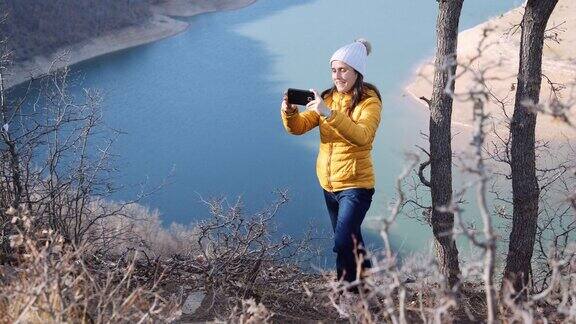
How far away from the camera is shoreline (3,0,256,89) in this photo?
A: 61.0 ft

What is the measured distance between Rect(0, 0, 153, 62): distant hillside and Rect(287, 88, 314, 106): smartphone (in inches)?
685

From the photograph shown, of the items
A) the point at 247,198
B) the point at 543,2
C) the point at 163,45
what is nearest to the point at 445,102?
the point at 543,2

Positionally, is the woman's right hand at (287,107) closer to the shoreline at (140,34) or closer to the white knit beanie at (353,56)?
the white knit beanie at (353,56)

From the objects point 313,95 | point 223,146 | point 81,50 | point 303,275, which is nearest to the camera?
point 313,95

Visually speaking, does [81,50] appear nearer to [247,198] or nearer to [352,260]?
[247,198]

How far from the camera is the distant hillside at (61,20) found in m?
19.5

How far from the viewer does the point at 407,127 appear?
47.9 ft

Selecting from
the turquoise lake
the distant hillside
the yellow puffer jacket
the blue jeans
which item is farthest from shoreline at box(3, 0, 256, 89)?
the blue jeans

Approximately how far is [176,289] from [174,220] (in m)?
9.04

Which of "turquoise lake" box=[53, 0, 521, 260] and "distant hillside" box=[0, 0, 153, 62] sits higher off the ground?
"distant hillside" box=[0, 0, 153, 62]

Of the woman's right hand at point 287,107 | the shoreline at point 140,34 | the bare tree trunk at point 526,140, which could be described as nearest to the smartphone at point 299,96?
the woman's right hand at point 287,107

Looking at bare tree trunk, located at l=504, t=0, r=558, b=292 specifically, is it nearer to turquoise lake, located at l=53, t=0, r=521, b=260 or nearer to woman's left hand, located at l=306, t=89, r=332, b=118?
woman's left hand, located at l=306, t=89, r=332, b=118

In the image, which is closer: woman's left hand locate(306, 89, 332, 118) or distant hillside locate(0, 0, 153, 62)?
woman's left hand locate(306, 89, 332, 118)

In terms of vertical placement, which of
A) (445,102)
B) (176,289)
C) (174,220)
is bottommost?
(174,220)
